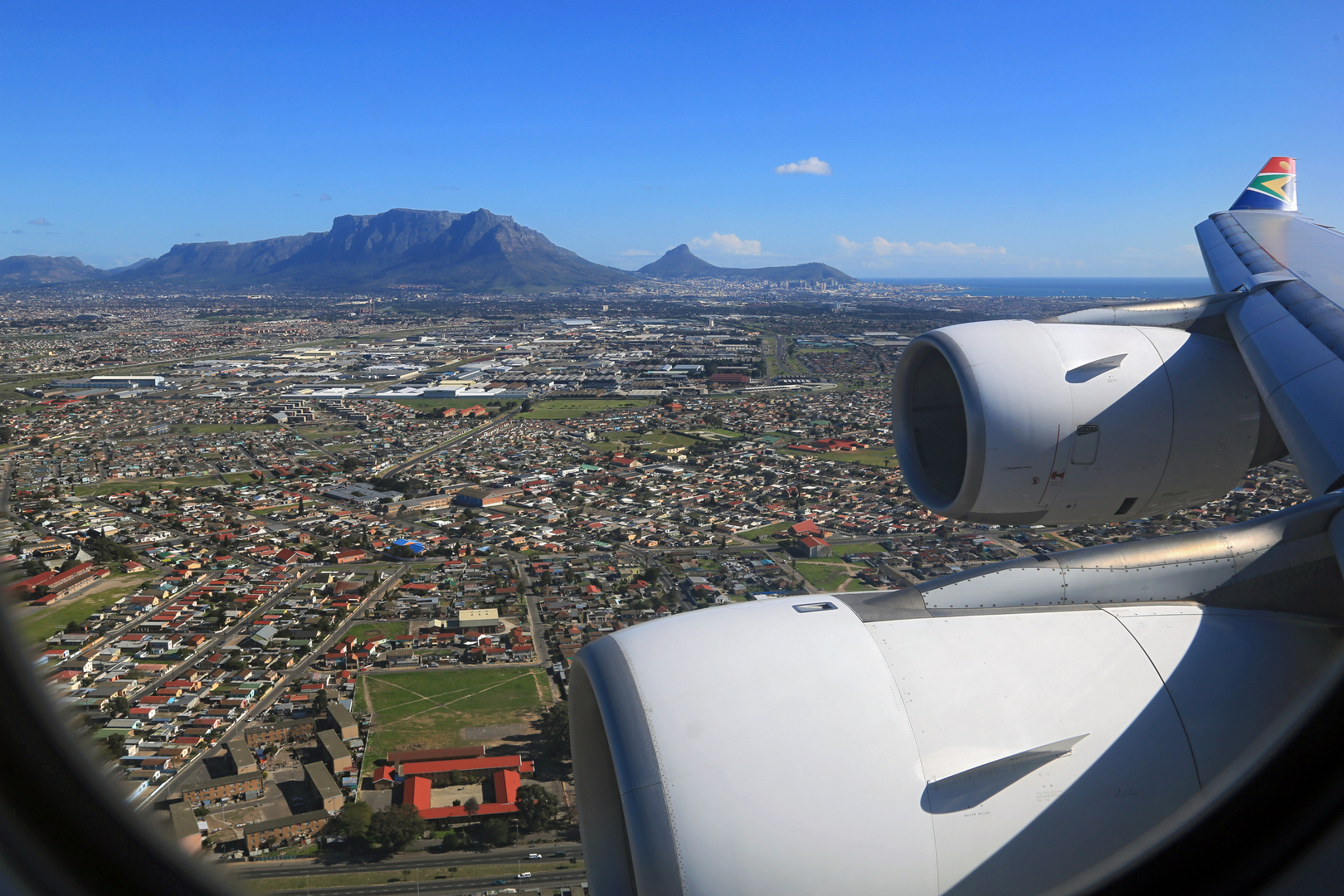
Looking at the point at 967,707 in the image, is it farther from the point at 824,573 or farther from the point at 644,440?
the point at 644,440

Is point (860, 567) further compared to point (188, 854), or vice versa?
point (860, 567)

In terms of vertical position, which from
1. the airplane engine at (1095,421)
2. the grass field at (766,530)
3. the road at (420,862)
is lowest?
the road at (420,862)

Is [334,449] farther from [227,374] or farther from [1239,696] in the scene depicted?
[1239,696]

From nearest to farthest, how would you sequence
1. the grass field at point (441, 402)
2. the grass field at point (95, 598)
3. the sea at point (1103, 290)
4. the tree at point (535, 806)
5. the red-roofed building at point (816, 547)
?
the tree at point (535, 806) < the grass field at point (95, 598) < the red-roofed building at point (816, 547) < the grass field at point (441, 402) < the sea at point (1103, 290)


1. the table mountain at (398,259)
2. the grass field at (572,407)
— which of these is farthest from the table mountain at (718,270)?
the grass field at (572,407)

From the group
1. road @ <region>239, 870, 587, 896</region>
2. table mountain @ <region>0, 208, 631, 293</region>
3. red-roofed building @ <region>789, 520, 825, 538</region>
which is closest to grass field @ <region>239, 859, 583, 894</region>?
road @ <region>239, 870, 587, 896</region>

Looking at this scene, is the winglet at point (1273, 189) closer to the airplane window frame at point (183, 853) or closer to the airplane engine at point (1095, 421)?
the airplane engine at point (1095, 421)

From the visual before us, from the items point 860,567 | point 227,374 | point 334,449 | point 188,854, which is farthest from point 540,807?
point 227,374
